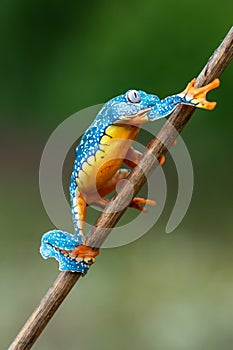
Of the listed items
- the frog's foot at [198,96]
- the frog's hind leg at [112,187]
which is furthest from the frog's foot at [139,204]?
the frog's foot at [198,96]

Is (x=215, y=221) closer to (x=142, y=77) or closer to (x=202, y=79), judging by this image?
(x=142, y=77)

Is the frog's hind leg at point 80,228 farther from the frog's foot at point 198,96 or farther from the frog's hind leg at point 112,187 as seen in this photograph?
the frog's foot at point 198,96

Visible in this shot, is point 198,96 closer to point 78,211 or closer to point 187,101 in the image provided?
point 187,101

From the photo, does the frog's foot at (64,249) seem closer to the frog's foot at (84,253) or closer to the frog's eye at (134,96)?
the frog's foot at (84,253)

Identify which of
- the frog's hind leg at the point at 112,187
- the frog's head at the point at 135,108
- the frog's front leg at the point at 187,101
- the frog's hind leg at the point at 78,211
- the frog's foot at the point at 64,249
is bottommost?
the frog's foot at the point at 64,249

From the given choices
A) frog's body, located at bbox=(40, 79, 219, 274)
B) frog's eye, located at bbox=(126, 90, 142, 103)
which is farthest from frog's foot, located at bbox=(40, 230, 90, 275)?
frog's eye, located at bbox=(126, 90, 142, 103)

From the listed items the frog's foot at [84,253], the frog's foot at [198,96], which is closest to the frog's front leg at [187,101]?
the frog's foot at [198,96]

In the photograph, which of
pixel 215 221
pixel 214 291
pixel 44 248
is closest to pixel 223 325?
pixel 214 291

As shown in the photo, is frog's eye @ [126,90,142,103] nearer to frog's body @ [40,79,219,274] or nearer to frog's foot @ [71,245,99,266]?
frog's body @ [40,79,219,274]

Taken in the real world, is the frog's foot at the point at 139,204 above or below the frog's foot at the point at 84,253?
above
